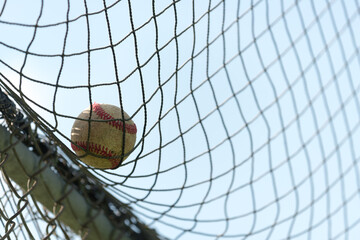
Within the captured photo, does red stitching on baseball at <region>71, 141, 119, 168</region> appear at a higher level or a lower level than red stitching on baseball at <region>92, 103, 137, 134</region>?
lower

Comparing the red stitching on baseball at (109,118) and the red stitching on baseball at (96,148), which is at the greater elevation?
the red stitching on baseball at (109,118)

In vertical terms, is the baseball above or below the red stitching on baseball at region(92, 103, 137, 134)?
below

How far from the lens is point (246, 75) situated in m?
2.67

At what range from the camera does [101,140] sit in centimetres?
214

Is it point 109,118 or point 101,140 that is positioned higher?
point 109,118

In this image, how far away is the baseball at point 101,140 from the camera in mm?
2135

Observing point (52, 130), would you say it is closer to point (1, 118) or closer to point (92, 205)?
point (1, 118)

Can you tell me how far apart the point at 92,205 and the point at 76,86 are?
455 millimetres

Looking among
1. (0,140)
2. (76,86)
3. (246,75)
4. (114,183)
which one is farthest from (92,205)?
(246,75)

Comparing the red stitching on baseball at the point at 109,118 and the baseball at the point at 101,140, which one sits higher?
the red stitching on baseball at the point at 109,118

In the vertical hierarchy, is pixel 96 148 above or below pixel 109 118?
below

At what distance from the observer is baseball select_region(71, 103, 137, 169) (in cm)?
213

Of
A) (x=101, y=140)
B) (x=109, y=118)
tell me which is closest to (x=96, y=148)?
(x=101, y=140)

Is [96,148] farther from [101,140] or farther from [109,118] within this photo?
[109,118]
